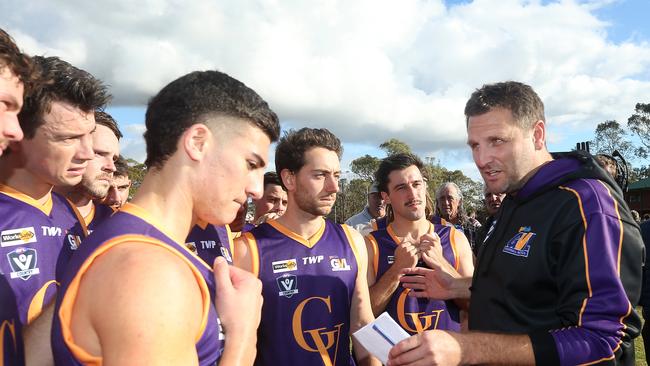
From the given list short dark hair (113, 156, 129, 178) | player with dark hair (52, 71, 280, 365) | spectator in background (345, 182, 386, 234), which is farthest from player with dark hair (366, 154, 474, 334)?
spectator in background (345, 182, 386, 234)

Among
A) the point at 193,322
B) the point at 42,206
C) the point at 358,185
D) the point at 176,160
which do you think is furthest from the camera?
the point at 358,185

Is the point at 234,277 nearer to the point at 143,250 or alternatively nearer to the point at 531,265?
the point at 143,250

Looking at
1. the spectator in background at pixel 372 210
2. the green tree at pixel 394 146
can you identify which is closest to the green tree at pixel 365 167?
the green tree at pixel 394 146

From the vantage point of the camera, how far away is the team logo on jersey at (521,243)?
103 inches

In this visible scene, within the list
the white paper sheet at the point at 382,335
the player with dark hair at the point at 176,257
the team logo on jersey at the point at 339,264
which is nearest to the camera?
the player with dark hair at the point at 176,257

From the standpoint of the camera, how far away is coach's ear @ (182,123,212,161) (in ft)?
6.01

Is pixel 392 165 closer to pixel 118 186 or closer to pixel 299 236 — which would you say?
pixel 299 236

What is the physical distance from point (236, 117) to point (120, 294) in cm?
84

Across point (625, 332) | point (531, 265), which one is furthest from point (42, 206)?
point (625, 332)

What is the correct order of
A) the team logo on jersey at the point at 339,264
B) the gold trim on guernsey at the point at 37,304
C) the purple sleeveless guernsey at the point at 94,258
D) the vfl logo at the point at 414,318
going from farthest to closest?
1. the vfl logo at the point at 414,318
2. the team logo on jersey at the point at 339,264
3. the gold trim on guernsey at the point at 37,304
4. the purple sleeveless guernsey at the point at 94,258

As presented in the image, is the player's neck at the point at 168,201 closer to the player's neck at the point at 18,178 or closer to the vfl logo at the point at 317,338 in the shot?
the player's neck at the point at 18,178

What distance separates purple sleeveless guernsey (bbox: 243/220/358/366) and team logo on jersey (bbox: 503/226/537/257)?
1.45 metres

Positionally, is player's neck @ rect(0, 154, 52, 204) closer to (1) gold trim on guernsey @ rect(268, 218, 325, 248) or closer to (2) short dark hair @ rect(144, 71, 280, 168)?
(2) short dark hair @ rect(144, 71, 280, 168)

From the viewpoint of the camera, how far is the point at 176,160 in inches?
72.7
